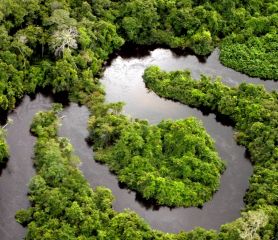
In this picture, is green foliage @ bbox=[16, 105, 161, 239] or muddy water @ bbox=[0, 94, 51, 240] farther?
muddy water @ bbox=[0, 94, 51, 240]

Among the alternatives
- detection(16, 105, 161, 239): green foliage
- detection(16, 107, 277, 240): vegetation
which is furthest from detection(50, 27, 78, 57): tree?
detection(16, 107, 277, 240): vegetation

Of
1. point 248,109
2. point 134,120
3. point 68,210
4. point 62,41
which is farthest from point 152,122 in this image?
point 68,210

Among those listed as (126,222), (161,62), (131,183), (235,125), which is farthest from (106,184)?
(161,62)

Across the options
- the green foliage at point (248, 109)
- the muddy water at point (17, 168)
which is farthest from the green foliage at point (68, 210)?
the green foliage at point (248, 109)

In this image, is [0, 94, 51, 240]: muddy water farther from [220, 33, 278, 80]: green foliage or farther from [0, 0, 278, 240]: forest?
[220, 33, 278, 80]: green foliage

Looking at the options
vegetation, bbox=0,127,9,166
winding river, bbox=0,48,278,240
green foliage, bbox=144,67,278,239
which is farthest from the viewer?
vegetation, bbox=0,127,9,166

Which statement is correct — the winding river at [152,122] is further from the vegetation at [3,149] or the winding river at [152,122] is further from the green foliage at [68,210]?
the green foliage at [68,210]
